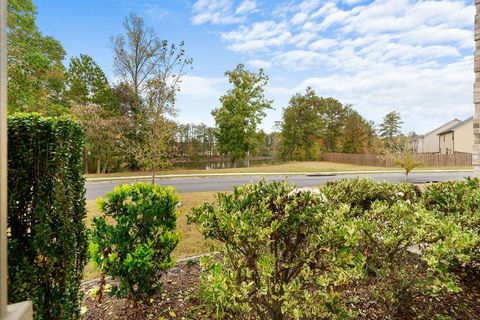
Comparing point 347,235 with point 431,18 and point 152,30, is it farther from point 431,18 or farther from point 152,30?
point 152,30

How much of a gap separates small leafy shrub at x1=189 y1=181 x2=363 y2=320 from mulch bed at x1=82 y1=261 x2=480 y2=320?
0.80 meters

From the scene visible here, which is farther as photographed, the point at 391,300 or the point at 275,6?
the point at 275,6

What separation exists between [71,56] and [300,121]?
2572 cm

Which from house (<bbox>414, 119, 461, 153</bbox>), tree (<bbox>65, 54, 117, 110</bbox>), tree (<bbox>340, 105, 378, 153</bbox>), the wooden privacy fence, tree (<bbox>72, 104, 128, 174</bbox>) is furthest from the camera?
house (<bbox>414, 119, 461, 153</bbox>)

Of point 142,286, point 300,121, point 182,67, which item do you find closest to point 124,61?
point 182,67

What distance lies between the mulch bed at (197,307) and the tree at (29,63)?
638cm

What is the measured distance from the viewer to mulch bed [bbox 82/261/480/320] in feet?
8.48

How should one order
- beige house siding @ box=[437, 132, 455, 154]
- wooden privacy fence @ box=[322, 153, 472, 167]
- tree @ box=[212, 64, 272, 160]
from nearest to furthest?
tree @ box=[212, 64, 272, 160] < wooden privacy fence @ box=[322, 153, 472, 167] < beige house siding @ box=[437, 132, 455, 154]

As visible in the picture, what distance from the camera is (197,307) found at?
2543mm

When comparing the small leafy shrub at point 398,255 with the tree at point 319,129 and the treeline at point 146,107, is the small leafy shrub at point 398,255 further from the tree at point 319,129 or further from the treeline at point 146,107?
the tree at point 319,129

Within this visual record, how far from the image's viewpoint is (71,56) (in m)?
22.5

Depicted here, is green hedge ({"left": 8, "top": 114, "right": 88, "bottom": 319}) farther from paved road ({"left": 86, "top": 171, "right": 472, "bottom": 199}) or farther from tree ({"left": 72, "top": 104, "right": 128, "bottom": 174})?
tree ({"left": 72, "top": 104, "right": 128, "bottom": 174})

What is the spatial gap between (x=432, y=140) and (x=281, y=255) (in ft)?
165

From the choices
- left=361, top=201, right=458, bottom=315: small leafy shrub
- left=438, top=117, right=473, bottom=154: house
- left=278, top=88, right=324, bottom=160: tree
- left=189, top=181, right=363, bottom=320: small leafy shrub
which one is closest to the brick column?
left=361, top=201, right=458, bottom=315: small leafy shrub
